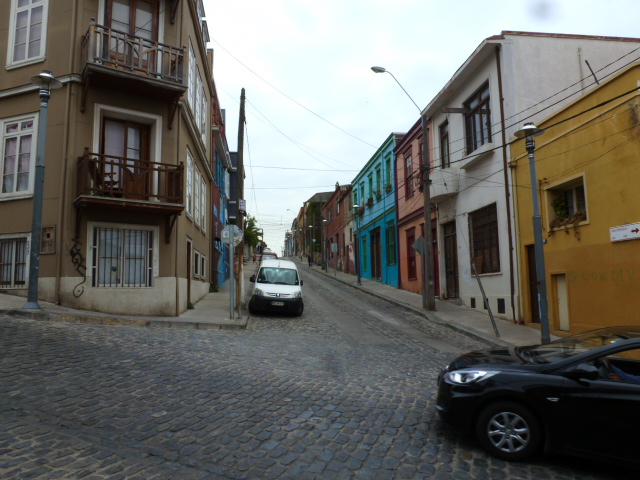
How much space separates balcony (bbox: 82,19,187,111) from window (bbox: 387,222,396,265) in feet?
51.5

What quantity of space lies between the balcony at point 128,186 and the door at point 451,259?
35.1 ft

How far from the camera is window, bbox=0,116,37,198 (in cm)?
1247

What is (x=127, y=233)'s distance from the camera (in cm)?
1262

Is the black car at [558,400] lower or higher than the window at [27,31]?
lower

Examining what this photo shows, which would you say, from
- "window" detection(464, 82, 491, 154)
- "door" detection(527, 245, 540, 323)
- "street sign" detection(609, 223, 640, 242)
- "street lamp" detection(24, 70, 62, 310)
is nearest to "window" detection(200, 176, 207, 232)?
"street lamp" detection(24, 70, 62, 310)

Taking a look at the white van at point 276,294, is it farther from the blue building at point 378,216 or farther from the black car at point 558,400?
the blue building at point 378,216

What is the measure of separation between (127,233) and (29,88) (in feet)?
15.4

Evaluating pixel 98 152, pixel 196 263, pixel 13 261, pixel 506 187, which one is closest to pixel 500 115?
pixel 506 187

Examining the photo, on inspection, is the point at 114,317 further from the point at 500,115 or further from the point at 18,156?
the point at 500,115

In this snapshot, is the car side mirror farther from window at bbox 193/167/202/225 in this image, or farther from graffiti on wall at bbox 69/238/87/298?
window at bbox 193/167/202/225

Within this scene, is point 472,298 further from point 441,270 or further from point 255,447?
point 255,447

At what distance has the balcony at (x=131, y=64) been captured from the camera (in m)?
11.9

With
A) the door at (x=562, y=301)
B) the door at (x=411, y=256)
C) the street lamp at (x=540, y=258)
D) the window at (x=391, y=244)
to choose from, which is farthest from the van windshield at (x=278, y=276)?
the window at (x=391, y=244)

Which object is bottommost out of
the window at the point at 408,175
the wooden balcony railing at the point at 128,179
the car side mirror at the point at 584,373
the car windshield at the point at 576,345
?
the car side mirror at the point at 584,373
